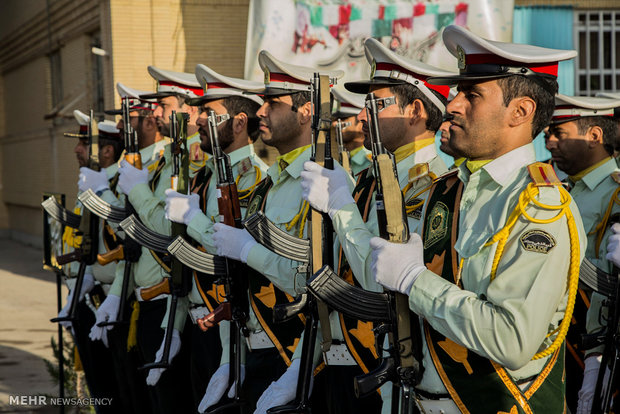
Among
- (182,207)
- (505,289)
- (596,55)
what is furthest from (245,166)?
(596,55)

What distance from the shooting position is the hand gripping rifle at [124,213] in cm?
512

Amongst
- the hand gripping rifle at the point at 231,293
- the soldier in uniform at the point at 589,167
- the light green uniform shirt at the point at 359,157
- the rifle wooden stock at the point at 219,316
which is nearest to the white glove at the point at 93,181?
the light green uniform shirt at the point at 359,157

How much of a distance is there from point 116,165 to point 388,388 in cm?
419

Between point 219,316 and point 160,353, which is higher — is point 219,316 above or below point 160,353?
above

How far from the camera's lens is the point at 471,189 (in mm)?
2373

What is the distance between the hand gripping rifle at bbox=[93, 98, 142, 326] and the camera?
512 centimetres

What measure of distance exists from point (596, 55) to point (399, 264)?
10.3 metres

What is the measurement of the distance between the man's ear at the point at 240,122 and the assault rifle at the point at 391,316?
6.67 ft

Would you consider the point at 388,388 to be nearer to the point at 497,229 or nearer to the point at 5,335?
the point at 497,229

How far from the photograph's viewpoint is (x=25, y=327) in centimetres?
1023

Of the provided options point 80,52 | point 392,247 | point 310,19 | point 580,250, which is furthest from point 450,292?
point 80,52

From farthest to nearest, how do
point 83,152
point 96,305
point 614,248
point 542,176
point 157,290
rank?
point 83,152 → point 96,305 → point 157,290 → point 614,248 → point 542,176

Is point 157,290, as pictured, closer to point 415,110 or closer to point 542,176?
point 415,110

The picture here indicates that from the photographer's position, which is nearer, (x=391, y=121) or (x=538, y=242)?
(x=538, y=242)
